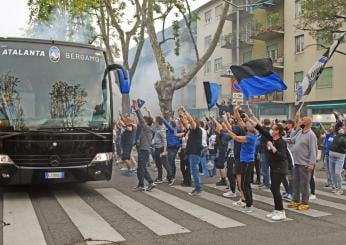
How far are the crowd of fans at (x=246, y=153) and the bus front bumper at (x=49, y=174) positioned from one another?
54.1 inches

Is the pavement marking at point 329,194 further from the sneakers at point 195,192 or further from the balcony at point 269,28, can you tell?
the balcony at point 269,28

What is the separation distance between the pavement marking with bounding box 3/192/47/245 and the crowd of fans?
8.76 ft

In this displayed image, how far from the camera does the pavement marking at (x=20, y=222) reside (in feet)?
19.0

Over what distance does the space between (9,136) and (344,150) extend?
23.0 ft

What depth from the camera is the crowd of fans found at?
7.29 metres

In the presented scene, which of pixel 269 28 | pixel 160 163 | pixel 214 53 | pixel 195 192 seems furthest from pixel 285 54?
pixel 195 192

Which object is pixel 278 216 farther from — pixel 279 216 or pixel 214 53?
pixel 214 53

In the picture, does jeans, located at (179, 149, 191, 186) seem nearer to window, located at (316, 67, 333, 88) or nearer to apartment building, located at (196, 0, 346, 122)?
apartment building, located at (196, 0, 346, 122)

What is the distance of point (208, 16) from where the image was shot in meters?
43.4

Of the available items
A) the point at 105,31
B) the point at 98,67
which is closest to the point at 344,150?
the point at 98,67

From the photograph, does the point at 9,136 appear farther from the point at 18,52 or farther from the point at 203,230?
the point at 203,230

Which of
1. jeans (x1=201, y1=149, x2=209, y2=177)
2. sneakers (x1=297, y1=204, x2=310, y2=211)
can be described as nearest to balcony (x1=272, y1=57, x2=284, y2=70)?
jeans (x1=201, y1=149, x2=209, y2=177)

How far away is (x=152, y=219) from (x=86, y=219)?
3.38ft

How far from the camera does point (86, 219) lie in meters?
6.90
